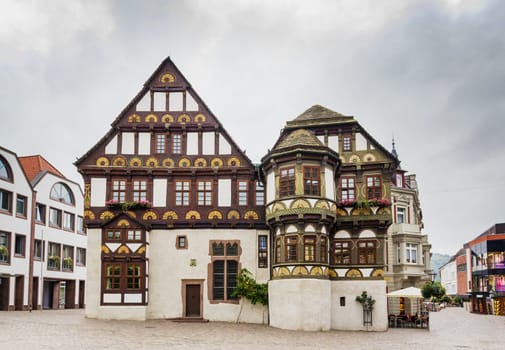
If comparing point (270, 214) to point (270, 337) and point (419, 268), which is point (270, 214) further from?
point (419, 268)

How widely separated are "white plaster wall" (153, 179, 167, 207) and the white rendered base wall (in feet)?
26.4

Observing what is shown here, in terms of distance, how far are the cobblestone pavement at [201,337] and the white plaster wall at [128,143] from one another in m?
9.94

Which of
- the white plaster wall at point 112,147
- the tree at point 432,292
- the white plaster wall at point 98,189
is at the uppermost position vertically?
the white plaster wall at point 112,147

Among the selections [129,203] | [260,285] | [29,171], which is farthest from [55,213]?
[260,285]

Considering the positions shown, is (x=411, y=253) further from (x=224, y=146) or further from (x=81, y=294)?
(x=81, y=294)

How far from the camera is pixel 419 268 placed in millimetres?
43750

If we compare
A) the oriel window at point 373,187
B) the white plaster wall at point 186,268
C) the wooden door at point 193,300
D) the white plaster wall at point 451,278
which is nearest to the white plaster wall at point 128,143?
the white plaster wall at point 186,268

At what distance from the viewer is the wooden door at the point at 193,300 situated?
3391 centimetres

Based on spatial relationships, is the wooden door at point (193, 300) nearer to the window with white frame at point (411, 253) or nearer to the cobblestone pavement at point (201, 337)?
the cobblestone pavement at point (201, 337)

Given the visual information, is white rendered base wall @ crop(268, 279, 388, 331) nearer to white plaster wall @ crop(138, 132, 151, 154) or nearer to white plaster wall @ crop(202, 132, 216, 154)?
white plaster wall @ crop(202, 132, 216, 154)

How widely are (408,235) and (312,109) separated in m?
13.5

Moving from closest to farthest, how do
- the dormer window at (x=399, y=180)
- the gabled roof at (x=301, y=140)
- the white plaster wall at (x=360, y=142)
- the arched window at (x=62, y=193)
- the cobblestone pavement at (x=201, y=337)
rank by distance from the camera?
the cobblestone pavement at (x=201, y=337), the gabled roof at (x=301, y=140), the white plaster wall at (x=360, y=142), the dormer window at (x=399, y=180), the arched window at (x=62, y=193)

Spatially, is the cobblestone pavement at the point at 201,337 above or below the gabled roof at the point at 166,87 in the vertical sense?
below

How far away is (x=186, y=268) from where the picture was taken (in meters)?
34.2
